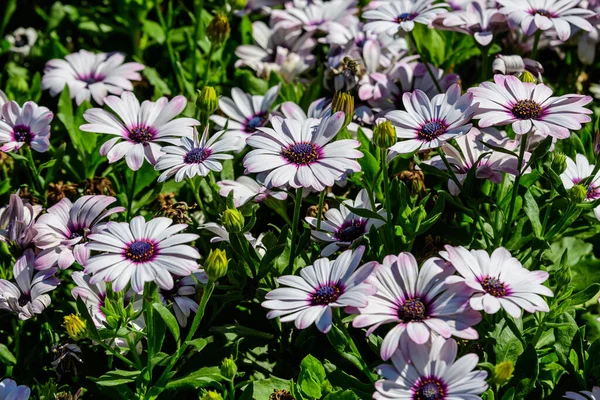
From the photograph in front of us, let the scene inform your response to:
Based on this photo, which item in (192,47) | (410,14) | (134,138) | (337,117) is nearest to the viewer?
(337,117)

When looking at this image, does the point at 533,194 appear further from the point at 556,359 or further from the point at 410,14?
the point at 410,14

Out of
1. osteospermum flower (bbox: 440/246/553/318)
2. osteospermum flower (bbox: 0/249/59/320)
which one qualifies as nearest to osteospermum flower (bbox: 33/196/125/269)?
osteospermum flower (bbox: 0/249/59/320)

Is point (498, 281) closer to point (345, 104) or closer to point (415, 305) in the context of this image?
point (415, 305)

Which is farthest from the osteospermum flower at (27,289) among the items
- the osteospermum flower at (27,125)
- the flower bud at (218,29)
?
the flower bud at (218,29)

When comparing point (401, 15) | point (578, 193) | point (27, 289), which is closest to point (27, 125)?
point (27, 289)

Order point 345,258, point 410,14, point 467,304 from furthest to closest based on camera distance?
1. point 410,14
2. point 345,258
3. point 467,304

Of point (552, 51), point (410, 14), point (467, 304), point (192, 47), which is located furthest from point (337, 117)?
point (552, 51)

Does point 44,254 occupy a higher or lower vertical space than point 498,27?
lower
